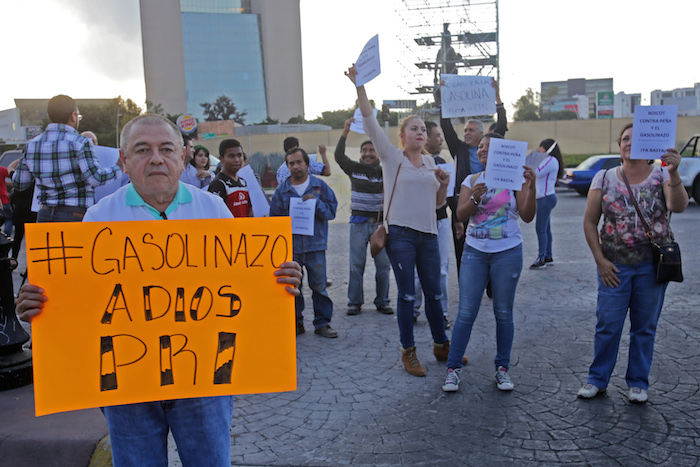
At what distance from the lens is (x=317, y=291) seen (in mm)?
5750

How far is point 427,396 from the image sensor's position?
4.11m

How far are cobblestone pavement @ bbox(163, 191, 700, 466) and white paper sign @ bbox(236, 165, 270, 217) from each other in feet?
4.22

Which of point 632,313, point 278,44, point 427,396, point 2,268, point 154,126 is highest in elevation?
point 278,44

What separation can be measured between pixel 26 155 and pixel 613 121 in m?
41.3

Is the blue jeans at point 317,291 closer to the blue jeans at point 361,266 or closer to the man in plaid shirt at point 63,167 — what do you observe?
the blue jeans at point 361,266

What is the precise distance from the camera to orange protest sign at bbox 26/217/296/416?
1.97 metres

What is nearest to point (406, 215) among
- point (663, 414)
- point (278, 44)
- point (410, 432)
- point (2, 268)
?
point (410, 432)

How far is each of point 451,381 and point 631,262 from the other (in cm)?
144

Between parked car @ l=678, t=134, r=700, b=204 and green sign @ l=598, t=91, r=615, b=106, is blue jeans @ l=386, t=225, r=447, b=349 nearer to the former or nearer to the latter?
parked car @ l=678, t=134, r=700, b=204

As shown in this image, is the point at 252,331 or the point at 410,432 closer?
the point at 252,331

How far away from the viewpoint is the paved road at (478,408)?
3.27 metres

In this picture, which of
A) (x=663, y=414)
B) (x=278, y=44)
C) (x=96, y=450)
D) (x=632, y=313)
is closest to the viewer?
(x=96, y=450)

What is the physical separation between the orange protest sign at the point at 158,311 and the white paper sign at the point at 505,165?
231 cm

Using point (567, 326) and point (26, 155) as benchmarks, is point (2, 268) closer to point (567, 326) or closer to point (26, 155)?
point (26, 155)
